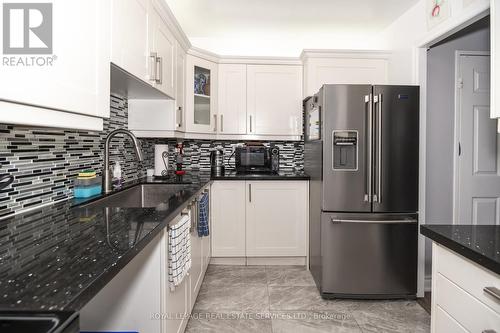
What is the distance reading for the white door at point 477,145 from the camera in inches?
103

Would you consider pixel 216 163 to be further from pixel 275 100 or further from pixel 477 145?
pixel 477 145

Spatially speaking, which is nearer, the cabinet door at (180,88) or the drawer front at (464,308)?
the drawer front at (464,308)

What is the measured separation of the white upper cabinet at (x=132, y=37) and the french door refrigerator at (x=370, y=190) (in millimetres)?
1363

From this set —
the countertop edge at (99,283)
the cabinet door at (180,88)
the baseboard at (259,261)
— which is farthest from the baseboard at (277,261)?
the countertop edge at (99,283)

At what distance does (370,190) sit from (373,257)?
54cm

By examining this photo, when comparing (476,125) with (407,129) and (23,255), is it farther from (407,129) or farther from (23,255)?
(23,255)

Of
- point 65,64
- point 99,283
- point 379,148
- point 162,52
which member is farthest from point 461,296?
point 162,52

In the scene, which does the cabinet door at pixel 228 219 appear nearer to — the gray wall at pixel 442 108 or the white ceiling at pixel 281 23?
the white ceiling at pixel 281 23

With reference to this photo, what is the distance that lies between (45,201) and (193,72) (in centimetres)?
194

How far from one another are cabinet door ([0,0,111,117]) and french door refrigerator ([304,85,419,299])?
1.65 m

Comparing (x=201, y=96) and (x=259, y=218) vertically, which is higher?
(x=201, y=96)

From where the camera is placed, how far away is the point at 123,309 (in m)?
1.23

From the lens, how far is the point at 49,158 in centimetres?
155

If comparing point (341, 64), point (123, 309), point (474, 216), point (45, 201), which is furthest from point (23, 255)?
point (474, 216)
